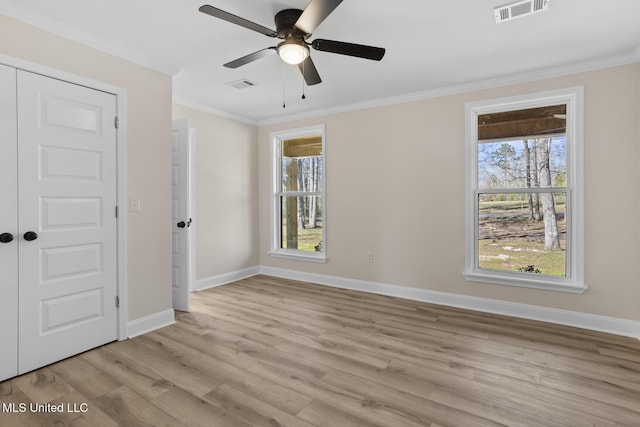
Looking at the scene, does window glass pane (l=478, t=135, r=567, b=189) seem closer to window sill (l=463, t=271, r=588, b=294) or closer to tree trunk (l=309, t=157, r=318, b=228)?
window sill (l=463, t=271, r=588, b=294)

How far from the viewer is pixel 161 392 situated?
2076 millimetres

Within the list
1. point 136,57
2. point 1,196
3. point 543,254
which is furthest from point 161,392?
point 543,254

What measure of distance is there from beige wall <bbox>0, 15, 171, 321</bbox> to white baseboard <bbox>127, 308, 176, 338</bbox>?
0.13 feet

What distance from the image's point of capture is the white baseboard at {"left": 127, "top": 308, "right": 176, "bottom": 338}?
2.92m

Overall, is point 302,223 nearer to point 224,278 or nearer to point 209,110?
point 224,278

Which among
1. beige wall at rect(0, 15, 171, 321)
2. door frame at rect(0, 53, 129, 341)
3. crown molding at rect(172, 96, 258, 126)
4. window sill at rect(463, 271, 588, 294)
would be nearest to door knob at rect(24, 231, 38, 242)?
door frame at rect(0, 53, 129, 341)

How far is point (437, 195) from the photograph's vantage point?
388cm

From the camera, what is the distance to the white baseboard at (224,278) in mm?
4453

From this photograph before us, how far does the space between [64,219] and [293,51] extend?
214cm

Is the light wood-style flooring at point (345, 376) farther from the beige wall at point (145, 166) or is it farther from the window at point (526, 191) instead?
the window at point (526, 191)

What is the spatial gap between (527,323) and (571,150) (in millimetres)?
1788

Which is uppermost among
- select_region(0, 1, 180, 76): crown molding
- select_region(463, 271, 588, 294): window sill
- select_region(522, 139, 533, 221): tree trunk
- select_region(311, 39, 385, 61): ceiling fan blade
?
select_region(0, 1, 180, 76): crown molding

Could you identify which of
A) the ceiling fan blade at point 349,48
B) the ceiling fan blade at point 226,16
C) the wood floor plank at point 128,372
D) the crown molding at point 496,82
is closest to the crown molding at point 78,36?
the ceiling fan blade at point 226,16

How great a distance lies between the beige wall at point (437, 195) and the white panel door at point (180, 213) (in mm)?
1808
